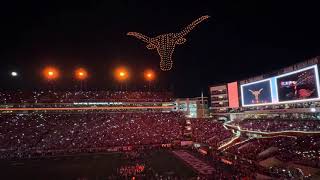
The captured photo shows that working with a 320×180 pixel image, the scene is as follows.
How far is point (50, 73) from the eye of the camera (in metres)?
65.0

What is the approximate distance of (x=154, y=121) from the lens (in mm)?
64438

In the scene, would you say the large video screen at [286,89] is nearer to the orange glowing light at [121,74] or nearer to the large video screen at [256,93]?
the large video screen at [256,93]

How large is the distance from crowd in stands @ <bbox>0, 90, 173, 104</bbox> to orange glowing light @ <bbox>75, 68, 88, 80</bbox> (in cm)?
384

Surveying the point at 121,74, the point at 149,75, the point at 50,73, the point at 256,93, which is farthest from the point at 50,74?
the point at 256,93

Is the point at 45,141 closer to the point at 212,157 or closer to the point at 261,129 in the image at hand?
the point at 212,157

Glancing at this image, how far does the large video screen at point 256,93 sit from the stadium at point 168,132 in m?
0.18

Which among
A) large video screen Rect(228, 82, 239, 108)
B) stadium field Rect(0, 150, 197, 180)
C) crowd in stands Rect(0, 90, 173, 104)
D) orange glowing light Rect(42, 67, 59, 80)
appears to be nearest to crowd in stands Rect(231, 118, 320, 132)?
large video screen Rect(228, 82, 239, 108)

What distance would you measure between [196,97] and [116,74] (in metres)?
25.7

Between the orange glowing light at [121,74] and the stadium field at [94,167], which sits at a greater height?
the orange glowing light at [121,74]

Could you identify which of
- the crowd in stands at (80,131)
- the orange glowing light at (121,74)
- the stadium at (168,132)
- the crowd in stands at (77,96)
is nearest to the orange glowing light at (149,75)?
the crowd in stands at (77,96)

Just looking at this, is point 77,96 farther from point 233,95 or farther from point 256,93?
point 256,93

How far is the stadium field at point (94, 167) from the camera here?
32281 mm

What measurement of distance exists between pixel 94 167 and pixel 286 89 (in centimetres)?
3150

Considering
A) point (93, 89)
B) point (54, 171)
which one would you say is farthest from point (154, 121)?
point (54, 171)
